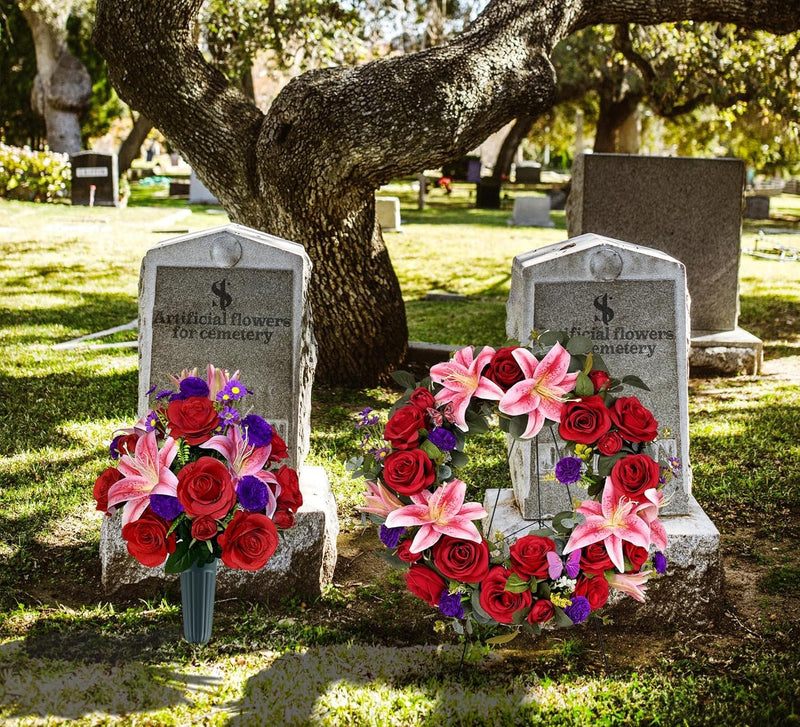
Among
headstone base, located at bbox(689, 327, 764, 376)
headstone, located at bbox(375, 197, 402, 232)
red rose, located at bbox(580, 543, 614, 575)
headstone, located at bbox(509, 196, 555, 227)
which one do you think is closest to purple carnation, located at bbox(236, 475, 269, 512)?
red rose, located at bbox(580, 543, 614, 575)

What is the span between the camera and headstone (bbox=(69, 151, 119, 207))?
21.1m

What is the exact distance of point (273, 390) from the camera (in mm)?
4180

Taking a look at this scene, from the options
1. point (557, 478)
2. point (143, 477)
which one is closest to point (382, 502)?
point (557, 478)

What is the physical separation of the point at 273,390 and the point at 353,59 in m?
8.67

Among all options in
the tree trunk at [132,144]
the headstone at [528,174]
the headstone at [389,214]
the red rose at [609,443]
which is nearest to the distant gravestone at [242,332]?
the red rose at [609,443]

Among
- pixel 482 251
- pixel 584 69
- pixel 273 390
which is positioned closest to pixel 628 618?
pixel 273 390

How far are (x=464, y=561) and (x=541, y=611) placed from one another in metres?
0.34

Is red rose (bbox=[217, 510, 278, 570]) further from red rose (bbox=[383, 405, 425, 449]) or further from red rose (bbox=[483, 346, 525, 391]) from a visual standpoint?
red rose (bbox=[483, 346, 525, 391])

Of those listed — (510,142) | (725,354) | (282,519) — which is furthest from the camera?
(510,142)

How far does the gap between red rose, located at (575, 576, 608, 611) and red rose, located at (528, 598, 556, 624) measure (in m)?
0.13

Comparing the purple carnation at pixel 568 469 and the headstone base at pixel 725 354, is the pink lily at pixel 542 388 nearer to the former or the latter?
the purple carnation at pixel 568 469

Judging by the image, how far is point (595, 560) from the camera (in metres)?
3.22

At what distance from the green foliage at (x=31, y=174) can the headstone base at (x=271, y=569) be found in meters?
18.1

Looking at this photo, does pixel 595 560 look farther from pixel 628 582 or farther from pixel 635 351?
pixel 635 351
